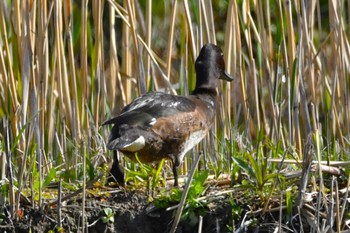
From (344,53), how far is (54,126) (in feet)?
6.16

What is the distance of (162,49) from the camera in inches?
397

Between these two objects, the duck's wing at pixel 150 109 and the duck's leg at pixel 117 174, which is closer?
the duck's leg at pixel 117 174

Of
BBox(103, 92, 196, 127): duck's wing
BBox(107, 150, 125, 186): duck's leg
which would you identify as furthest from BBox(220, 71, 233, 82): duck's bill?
BBox(107, 150, 125, 186): duck's leg

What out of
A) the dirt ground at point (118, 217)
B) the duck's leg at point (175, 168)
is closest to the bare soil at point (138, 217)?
the dirt ground at point (118, 217)

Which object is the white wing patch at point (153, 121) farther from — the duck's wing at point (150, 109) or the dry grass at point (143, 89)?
the dry grass at point (143, 89)

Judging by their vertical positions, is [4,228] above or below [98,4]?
below

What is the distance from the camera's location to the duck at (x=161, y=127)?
16.3ft

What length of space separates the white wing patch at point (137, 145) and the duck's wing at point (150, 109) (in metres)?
0.09

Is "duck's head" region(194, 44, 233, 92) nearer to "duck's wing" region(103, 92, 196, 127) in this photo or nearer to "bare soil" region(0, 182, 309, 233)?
"duck's wing" region(103, 92, 196, 127)

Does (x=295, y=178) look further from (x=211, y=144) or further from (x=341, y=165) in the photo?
(x=211, y=144)

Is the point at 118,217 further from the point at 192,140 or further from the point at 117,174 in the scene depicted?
the point at 192,140

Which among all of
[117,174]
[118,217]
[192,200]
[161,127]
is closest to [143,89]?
[161,127]


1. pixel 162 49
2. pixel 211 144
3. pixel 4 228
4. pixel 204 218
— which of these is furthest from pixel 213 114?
pixel 162 49

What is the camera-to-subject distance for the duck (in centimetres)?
496
